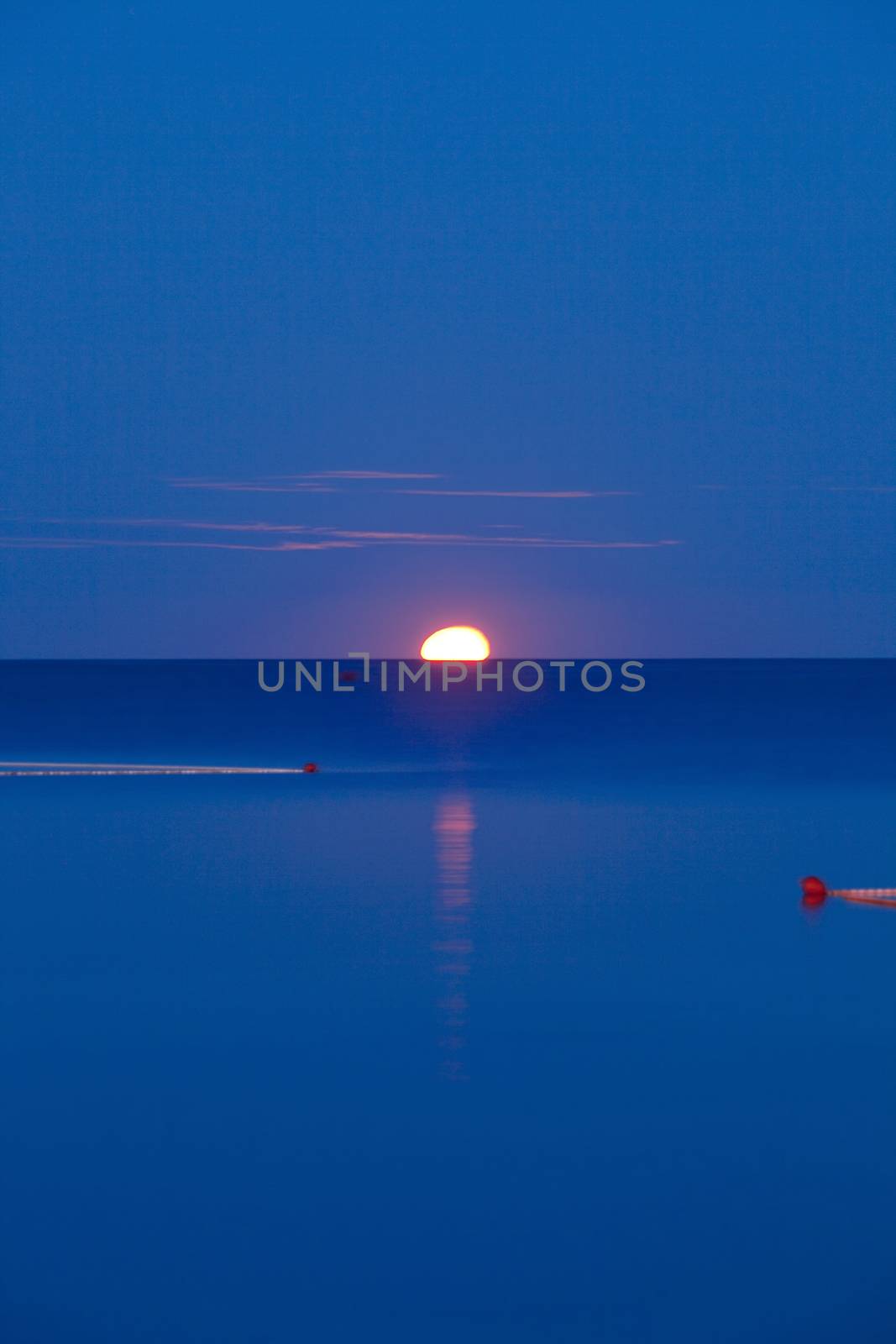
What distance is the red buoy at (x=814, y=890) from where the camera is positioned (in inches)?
564

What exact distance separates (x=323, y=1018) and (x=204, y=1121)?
215 centimetres

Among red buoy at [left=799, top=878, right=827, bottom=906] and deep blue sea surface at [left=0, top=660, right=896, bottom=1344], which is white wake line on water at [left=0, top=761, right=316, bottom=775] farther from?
red buoy at [left=799, top=878, right=827, bottom=906]

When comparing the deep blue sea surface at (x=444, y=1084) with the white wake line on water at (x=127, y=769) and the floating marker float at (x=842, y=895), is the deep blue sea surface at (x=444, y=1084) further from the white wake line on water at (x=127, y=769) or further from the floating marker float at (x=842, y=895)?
the white wake line on water at (x=127, y=769)

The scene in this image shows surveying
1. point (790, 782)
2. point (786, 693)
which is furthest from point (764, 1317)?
point (786, 693)

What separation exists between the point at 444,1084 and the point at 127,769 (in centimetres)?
2342

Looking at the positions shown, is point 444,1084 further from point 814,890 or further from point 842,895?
point 842,895

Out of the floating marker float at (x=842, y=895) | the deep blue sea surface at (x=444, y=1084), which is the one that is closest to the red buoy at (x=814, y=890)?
the floating marker float at (x=842, y=895)

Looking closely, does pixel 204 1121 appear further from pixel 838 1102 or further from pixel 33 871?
pixel 33 871

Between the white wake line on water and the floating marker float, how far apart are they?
54.6ft

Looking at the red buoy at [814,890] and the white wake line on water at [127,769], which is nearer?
the red buoy at [814,890]

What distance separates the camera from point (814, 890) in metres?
14.4

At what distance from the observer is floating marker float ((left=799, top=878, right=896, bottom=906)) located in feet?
46.9

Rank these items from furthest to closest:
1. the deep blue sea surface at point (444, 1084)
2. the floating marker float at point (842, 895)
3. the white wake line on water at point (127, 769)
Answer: the white wake line on water at point (127, 769) < the floating marker float at point (842, 895) < the deep blue sea surface at point (444, 1084)

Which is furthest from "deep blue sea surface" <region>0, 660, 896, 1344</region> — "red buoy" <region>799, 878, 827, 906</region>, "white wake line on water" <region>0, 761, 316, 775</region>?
"white wake line on water" <region>0, 761, 316, 775</region>
